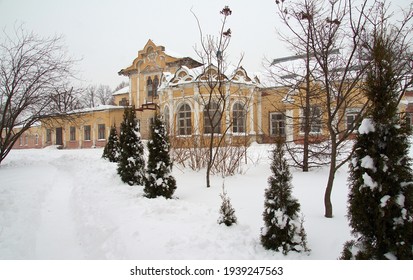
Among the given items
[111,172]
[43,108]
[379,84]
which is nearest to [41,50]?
[43,108]

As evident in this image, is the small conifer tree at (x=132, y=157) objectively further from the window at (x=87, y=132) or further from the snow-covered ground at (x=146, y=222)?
the window at (x=87, y=132)

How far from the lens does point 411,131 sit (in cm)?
224

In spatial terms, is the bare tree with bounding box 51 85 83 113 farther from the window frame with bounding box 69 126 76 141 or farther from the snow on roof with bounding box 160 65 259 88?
the window frame with bounding box 69 126 76 141

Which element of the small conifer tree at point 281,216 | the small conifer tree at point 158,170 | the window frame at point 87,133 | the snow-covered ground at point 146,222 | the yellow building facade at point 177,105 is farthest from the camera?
the window frame at point 87,133

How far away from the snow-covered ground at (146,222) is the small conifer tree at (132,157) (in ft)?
1.06

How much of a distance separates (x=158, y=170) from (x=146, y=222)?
62.9 inches

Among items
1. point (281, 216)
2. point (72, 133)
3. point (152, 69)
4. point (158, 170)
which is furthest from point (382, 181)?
point (72, 133)

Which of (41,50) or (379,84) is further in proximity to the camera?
(41,50)

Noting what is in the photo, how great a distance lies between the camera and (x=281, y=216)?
2912mm

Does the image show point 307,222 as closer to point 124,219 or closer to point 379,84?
point 379,84

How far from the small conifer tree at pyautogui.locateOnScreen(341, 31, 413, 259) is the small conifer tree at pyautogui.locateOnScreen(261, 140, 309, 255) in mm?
650

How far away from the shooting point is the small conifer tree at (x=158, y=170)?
525 centimetres

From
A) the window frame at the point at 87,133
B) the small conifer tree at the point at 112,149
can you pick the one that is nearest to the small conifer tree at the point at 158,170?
the small conifer tree at the point at 112,149

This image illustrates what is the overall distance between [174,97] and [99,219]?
12635 millimetres
